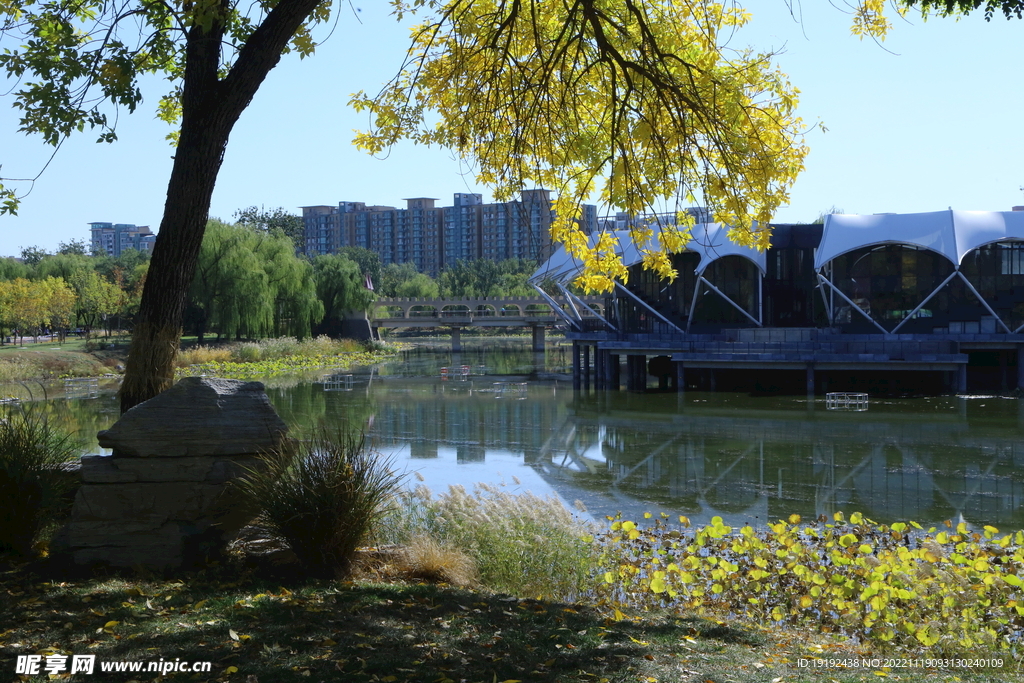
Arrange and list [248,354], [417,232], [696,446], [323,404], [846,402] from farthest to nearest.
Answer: [417,232] → [248,354] → [323,404] → [846,402] → [696,446]

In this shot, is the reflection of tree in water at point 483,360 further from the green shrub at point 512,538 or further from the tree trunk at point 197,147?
the tree trunk at point 197,147

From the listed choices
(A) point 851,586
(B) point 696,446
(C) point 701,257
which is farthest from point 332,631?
(C) point 701,257

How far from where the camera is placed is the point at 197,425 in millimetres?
6383

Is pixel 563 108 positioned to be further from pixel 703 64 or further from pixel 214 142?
pixel 214 142

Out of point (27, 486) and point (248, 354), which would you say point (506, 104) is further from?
point (248, 354)

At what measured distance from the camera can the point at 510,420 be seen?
87.6 feet

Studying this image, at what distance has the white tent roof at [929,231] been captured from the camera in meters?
36.6

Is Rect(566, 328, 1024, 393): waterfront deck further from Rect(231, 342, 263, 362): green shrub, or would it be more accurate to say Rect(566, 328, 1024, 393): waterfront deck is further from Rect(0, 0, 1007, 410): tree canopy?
Rect(0, 0, 1007, 410): tree canopy

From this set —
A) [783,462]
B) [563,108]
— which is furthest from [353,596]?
[783,462]

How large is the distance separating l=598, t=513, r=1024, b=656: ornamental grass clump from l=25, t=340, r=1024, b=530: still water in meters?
3.42

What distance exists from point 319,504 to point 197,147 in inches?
104

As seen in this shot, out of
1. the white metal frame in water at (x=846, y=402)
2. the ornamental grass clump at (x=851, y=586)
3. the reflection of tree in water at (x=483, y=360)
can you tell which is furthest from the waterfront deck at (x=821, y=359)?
the ornamental grass clump at (x=851, y=586)

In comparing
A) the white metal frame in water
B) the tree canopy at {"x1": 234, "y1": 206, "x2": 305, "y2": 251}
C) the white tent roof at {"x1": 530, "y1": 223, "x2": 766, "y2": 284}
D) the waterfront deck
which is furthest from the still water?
the tree canopy at {"x1": 234, "y1": 206, "x2": 305, "y2": 251}

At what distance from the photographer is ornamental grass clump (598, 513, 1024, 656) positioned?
6.04 metres
